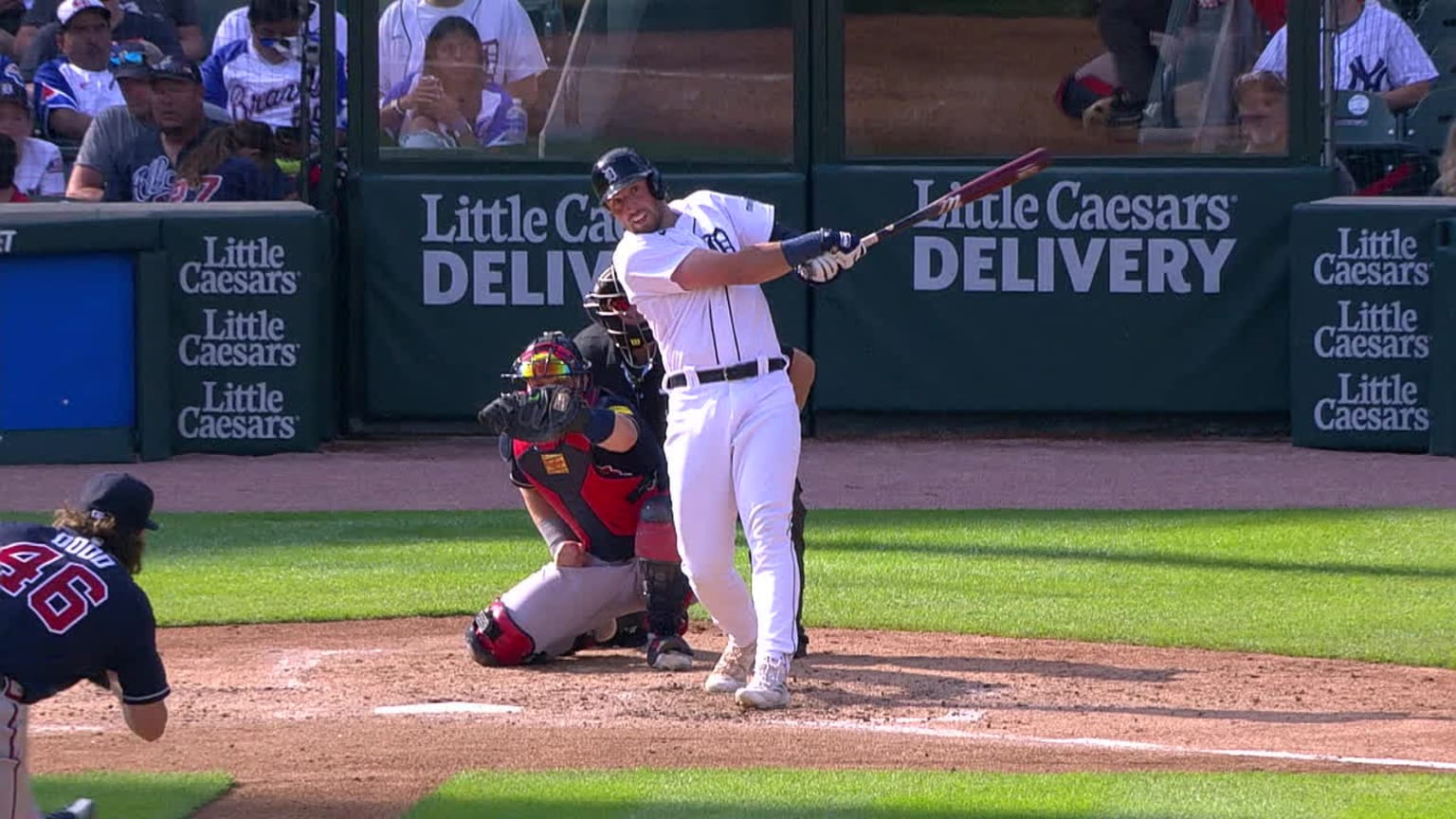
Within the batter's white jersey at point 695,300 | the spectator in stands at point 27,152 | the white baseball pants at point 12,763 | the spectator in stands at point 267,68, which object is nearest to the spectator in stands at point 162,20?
the spectator in stands at point 267,68

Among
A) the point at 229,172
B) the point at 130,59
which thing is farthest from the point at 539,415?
the point at 130,59

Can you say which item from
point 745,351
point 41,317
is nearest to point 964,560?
point 745,351

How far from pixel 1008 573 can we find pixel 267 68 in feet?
19.8

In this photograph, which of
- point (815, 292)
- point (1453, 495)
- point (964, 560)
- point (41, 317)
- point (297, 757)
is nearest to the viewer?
point (297, 757)

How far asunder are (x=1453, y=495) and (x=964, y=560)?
2.72 meters

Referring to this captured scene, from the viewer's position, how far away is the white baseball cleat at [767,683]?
6484 millimetres

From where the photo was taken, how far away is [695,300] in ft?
21.1

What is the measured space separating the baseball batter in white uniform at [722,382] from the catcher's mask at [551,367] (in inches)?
15.4

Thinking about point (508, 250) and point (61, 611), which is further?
point (508, 250)

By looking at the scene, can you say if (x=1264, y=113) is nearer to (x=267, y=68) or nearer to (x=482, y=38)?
(x=482, y=38)

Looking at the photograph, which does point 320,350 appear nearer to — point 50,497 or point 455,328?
point 455,328

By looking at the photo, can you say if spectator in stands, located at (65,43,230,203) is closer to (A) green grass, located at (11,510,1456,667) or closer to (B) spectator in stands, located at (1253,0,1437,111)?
(A) green grass, located at (11,510,1456,667)

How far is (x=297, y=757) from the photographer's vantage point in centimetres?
608

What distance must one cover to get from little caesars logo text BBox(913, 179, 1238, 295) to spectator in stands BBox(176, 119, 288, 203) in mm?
3626
